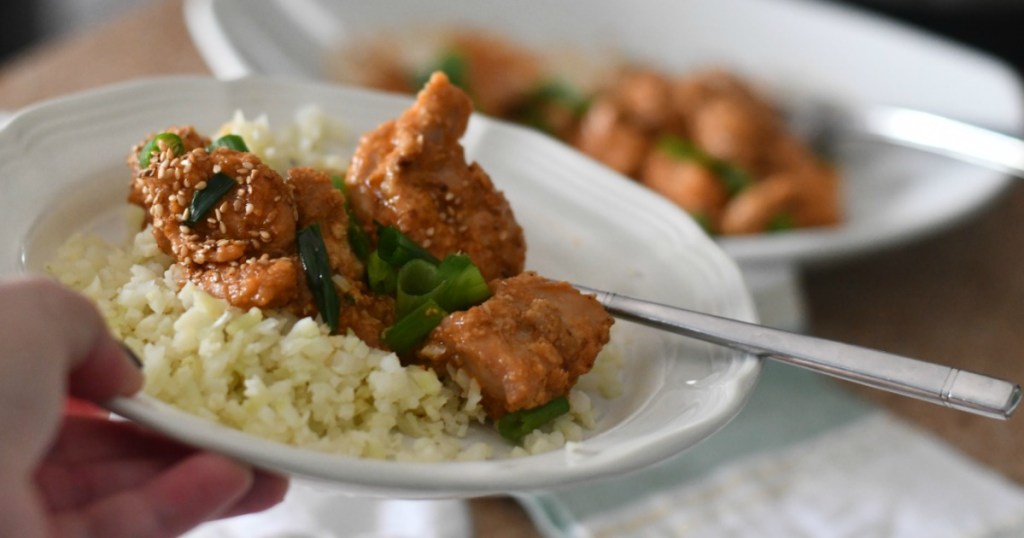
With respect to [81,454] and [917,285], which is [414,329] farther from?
[917,285]

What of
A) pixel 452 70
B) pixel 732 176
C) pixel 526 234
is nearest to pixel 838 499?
pixel 526 234

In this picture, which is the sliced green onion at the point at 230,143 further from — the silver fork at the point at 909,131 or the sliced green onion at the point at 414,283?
the silver fork at the point at 909,131

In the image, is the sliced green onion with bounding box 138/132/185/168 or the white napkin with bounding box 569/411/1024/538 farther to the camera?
the white napkin with bounding box 569/411/1024/538

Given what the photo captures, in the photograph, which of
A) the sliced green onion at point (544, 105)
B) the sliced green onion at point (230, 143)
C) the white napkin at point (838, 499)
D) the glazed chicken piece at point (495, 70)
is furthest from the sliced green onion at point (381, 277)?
the sliced green onion at point (544, 105)

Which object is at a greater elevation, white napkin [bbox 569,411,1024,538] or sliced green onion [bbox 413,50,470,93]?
sliced green onion [bbox 413,50,470,93]

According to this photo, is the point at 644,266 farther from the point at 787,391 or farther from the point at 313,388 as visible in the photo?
the point at 787,391

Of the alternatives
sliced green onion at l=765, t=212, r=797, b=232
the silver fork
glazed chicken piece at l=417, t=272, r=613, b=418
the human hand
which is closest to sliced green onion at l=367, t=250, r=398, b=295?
glazed chicken piece at l=417, t=272, r=613, b=418

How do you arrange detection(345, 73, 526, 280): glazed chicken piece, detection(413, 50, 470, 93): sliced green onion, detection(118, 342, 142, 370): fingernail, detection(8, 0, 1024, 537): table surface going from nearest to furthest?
detection(118, 342, 142, 370): fingernail
detection(345, 73, 526, 280): glazed chicken piece
detection(8, 0, 1024, 537): table surface
detection(413, 50, 470, 93): sliced green onion

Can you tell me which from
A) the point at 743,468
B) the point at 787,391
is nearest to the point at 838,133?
the point at 787,391

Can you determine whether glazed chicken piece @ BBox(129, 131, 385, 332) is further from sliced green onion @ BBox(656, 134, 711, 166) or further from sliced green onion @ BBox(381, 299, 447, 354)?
sliced green onion @ BBox(656, 134, 711, 166)
